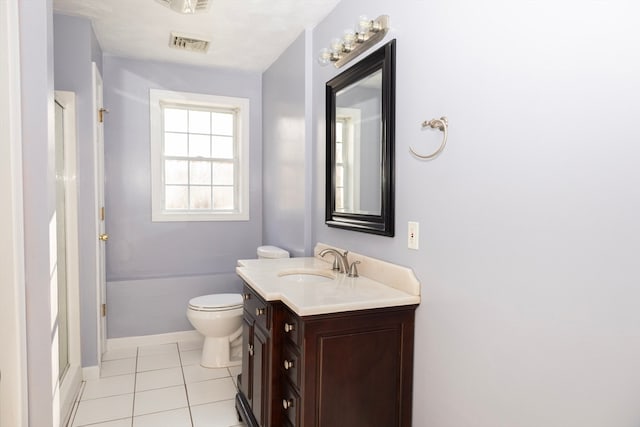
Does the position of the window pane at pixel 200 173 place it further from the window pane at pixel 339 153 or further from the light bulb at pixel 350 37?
the light bulb at pixel 350 37

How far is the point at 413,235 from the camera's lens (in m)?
1.77

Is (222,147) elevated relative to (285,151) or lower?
elevated

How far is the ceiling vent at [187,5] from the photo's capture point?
7.70 ft

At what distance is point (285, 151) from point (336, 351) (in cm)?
197

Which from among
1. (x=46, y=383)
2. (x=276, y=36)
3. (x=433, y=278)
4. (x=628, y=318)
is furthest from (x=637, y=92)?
(x=276, y=36)

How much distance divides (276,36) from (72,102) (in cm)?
146

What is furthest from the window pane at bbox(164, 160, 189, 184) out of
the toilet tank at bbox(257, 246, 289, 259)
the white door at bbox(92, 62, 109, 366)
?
the toilet tank at bbox(257, 246, 289, 259)

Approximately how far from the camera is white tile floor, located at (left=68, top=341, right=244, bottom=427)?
2309 millimetres

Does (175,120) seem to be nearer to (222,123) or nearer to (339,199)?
(222,123)

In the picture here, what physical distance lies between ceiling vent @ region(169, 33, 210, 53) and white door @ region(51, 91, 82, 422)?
0.83 m

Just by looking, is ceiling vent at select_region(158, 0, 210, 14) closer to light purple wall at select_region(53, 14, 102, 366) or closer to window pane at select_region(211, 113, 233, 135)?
light purple wall at select_region(53, 14, 102, 366)

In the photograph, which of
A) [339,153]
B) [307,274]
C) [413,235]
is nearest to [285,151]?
[339,153]

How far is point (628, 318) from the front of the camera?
0.96m

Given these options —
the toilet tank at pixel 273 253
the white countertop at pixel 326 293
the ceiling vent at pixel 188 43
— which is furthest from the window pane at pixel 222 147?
the white countertop at pixel 326 293
